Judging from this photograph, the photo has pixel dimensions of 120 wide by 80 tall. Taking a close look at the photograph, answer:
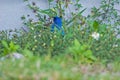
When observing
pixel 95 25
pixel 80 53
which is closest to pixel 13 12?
pixel 95 25

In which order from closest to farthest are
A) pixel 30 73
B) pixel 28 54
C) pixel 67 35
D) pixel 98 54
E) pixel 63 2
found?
pixel 30 73
pixel 28 54
pixel 98 54
pixel 67 35
pixel 63 2

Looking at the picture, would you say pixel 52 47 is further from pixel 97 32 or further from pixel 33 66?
pixel 33 66

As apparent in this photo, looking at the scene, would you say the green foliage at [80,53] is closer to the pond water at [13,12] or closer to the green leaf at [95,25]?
the green leaf at [95,25]

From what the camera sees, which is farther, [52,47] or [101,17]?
[101,17]

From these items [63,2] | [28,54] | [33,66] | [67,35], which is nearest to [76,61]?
[28,54]

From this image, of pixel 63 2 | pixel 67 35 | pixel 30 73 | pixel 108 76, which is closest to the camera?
pixel 30 73

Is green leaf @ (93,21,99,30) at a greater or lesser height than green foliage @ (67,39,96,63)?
greater

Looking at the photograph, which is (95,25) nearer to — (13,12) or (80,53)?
(80,53)

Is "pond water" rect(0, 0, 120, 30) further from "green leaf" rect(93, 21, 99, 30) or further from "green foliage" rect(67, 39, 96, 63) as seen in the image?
"green foliage" rect(67, 39, 96, 63)

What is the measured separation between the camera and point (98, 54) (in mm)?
5988

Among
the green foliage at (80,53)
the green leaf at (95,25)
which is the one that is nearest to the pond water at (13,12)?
the green leaf at (95,25)

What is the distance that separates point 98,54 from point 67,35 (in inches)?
25.3

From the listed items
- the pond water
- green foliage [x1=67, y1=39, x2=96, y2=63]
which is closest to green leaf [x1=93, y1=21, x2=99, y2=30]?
green foliage [x1=67, y1=39, x2=96, y2=63]

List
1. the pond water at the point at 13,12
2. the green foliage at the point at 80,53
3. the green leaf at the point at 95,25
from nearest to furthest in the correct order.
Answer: the green foliage at the point at 80,53 → the green leaf at the point at 95,25 → the pond water at the point at 13,12
